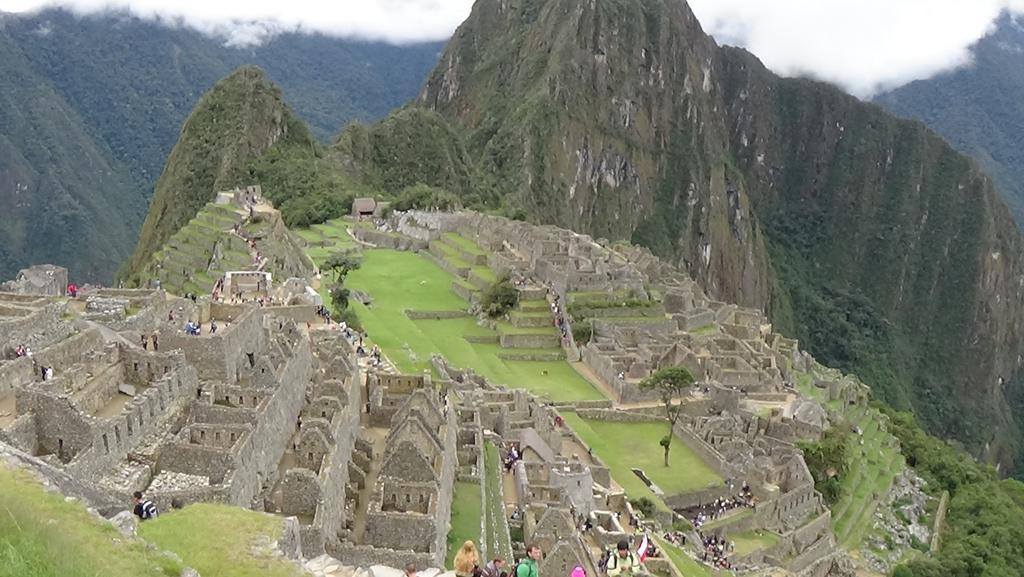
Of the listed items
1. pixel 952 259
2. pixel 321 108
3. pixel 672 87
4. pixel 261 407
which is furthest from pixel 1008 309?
pixel 261 407

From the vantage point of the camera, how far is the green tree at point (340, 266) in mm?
50547

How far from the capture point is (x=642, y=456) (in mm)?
36031

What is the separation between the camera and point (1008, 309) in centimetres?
17275

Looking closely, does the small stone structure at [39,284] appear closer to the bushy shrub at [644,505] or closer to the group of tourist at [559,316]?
the bushy shrub at [644,505]

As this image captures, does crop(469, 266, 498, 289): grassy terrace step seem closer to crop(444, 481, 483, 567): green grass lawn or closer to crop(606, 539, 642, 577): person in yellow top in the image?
crop(444, 481, 483, 567): green grass lawn

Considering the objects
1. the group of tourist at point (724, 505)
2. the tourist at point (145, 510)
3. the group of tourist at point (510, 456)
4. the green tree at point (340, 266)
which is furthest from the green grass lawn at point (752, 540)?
the green tree at point (340, 266)

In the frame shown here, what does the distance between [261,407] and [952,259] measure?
184633mm

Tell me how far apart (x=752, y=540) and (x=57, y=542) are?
A: 88.4 ft

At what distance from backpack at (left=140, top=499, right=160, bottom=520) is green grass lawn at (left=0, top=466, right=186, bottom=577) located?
2045 millimetres

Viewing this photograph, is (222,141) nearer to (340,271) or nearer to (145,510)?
(340,271)

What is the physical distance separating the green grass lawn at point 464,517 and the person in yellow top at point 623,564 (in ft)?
9.87

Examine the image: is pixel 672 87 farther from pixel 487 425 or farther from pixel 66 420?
pixel 66 420

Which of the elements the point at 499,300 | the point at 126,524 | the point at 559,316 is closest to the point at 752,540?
the point at 559,316

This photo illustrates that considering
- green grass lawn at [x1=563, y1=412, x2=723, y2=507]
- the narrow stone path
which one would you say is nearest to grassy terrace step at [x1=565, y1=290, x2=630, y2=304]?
green grass lawn at [x1=563, y1=412, x2=723, y2=507]
